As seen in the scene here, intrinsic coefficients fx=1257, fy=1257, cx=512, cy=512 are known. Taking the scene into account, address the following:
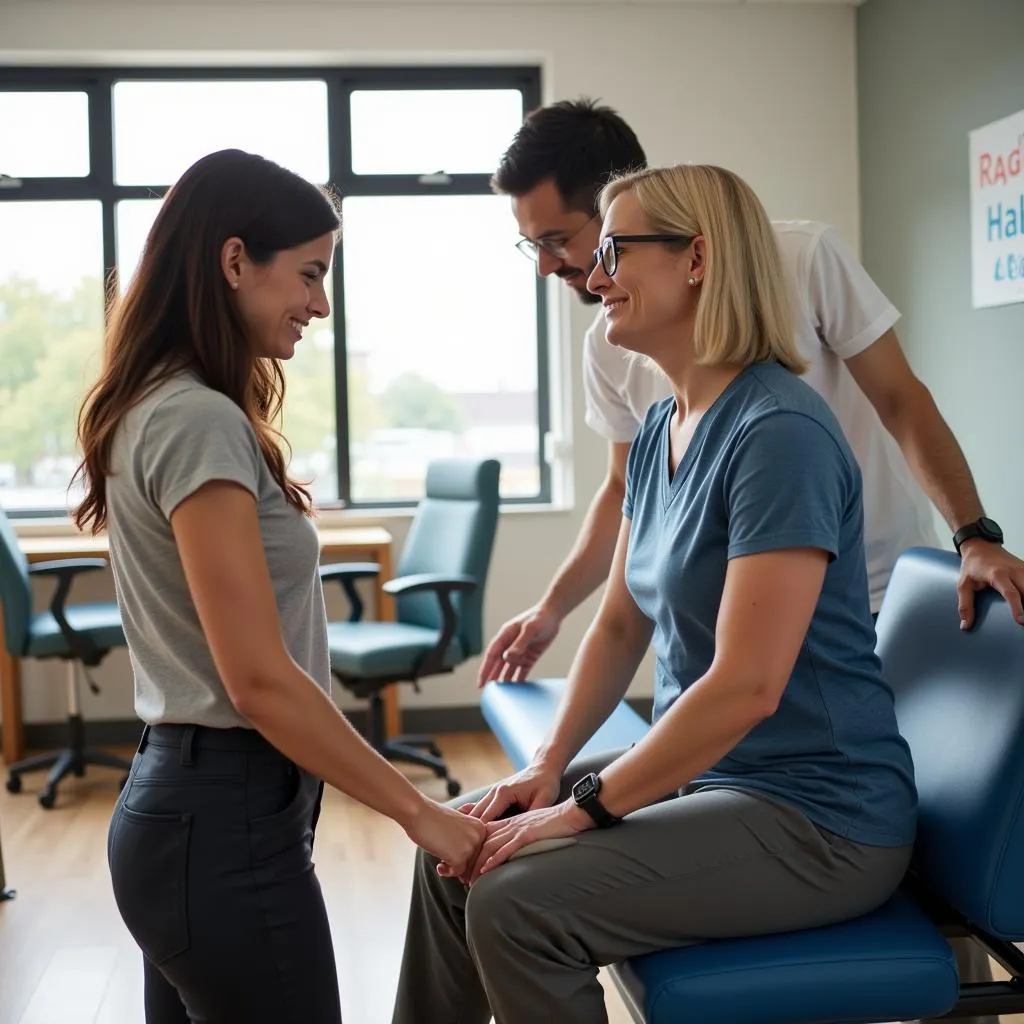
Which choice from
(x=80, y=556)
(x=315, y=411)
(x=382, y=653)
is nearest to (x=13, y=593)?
(x=80, y=556)

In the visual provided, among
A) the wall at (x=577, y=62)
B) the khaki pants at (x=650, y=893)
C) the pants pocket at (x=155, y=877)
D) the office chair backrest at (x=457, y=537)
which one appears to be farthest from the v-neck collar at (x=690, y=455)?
the wall at (x=577, y=62)

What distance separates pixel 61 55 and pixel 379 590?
2.48 meters

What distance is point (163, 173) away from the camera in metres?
5.28

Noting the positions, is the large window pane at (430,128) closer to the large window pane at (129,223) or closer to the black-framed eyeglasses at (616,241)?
the large window pane at (129,223)

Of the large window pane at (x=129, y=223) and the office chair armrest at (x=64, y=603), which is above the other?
the large window pane at (x=129, y=223)

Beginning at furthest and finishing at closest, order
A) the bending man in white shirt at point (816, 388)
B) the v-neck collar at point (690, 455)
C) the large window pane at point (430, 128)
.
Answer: the large window pane at point (430, 128) → the bending man in white shirt at point (816, 388) → the v-neck collar at point (690, 455)

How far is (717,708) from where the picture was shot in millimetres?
1465

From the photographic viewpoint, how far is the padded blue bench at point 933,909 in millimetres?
1443

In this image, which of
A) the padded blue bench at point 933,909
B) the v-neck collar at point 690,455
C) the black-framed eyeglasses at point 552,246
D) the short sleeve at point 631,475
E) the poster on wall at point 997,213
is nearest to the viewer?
the padded blue bench at point 933,909

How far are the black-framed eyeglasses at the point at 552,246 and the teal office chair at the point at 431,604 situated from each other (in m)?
1.90

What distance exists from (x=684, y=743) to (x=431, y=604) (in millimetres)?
3067

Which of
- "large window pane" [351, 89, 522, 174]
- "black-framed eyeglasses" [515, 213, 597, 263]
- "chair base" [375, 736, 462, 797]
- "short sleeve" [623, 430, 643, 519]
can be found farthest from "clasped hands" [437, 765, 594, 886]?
"large window pane" [351, 89, 522, 174]

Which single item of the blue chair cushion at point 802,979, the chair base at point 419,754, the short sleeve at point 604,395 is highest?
the short sleeve at point 604,395

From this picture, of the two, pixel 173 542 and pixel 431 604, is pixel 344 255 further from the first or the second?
pixel 173 542
